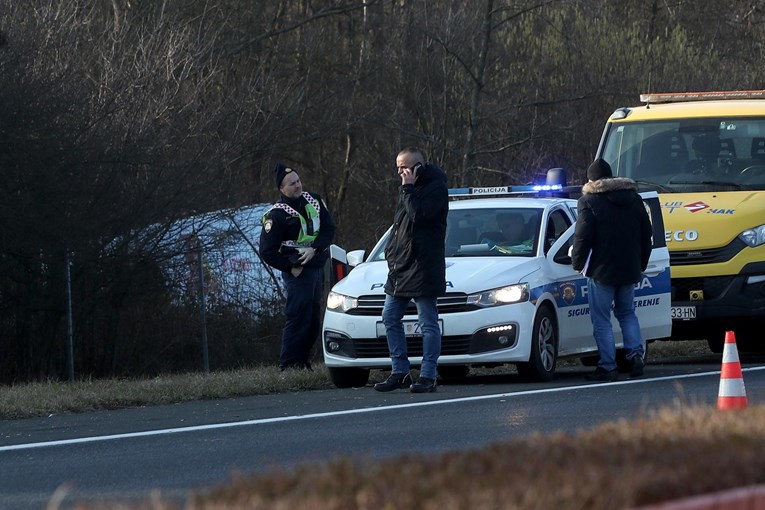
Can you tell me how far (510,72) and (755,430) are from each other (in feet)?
82.1

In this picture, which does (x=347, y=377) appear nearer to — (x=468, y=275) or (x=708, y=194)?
(x=468, y=275)

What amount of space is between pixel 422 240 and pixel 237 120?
40.2ft

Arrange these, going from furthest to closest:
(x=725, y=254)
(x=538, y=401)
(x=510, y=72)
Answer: (x=510, y=72) → (x=725, y=254) → (x=538, y=401)

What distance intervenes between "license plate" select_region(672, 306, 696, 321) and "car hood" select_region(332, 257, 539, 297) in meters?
2.71

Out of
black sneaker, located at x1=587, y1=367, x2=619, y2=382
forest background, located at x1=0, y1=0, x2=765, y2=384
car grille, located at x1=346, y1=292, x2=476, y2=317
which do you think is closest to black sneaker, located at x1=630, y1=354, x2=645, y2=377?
black sneaker, located at x1=587, y1=367, x2=619, y2=382

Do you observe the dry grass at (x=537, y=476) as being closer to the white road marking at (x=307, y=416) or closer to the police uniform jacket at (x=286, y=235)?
the white road marking at (x=307, y=416)

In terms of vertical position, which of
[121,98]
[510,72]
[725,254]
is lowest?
[725,254]

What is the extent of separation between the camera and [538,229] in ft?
46.2

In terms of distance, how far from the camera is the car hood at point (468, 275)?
1321 cm

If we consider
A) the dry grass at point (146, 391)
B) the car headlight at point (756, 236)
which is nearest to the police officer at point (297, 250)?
the dry grass at point (146, 391)

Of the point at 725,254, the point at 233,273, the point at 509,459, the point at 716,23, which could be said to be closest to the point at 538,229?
the point at 725,254

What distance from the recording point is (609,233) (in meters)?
13.6

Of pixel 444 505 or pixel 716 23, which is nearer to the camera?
pixel 444 505

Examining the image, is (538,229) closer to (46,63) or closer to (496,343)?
(496,343)
